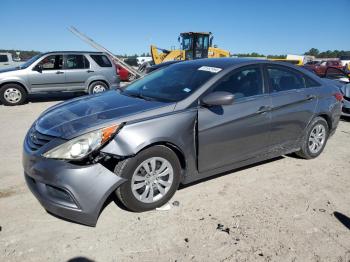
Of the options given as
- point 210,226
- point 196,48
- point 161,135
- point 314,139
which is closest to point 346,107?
point 314,139

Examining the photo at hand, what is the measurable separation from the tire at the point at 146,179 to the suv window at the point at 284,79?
189 centimetres

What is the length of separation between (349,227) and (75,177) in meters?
2.72

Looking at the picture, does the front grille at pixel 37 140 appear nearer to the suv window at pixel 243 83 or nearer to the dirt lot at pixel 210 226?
the dirt lot at pixel 210 226

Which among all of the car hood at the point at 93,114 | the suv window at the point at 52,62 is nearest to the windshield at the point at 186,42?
the suv window at the point at 52,62

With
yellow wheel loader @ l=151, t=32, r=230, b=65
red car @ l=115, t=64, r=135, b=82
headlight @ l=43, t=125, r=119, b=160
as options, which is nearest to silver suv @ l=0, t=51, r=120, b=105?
red car @ l=115, t=64, r=135, b=82

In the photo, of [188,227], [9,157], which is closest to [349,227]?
[188,227]

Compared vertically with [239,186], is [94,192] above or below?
above

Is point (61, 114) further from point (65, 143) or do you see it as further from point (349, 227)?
point (349, 227)

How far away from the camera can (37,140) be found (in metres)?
3.20

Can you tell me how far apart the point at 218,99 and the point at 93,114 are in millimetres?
1353

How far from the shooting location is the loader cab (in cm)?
2098

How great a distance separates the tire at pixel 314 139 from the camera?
4906mm

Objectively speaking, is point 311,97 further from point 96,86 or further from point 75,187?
point 96,86

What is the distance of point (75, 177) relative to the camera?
2.84m
